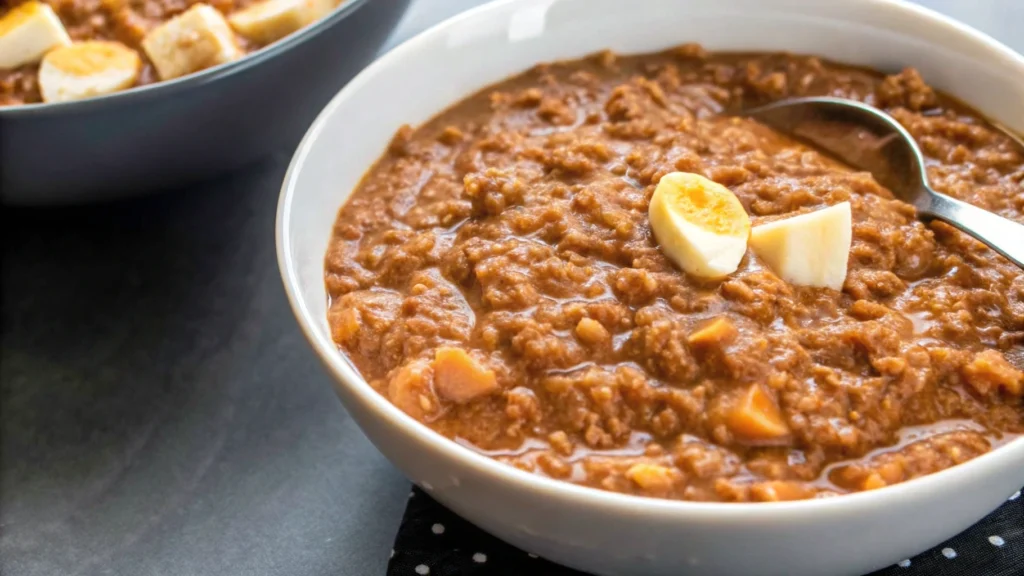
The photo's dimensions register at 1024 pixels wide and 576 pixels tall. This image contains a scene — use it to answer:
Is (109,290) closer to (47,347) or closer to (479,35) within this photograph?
(47,347)

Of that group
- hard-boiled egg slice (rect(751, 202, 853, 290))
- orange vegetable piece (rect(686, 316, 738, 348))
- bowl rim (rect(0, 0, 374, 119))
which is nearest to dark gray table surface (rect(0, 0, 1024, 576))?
bowl rim (rect(0, 0, 374, 119))

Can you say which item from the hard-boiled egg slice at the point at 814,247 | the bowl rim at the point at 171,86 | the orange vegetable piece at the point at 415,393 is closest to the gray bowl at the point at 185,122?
the bowl rim at the point at 171,86

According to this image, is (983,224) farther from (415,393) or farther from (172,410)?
(172,410)

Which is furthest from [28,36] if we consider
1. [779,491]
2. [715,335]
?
→ [779,491]

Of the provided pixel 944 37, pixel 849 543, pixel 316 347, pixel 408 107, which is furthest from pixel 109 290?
pixel 944 37

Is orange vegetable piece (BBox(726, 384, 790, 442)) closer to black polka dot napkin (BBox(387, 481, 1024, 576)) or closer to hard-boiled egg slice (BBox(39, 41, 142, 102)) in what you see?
black polka dot napkin (BBox(387, 481, 1024, 576))

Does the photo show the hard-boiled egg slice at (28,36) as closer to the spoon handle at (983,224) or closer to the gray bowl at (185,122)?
the gray bowl at (185,122)
